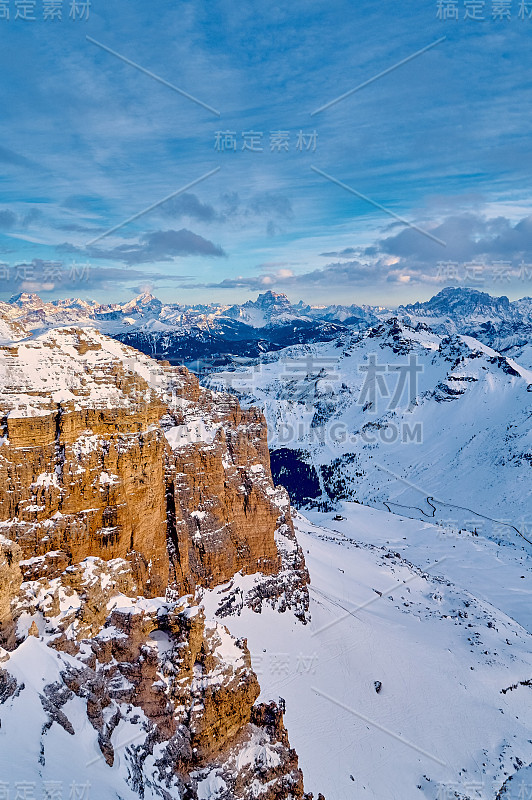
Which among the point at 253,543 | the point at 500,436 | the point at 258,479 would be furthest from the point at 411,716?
the point at 500,436

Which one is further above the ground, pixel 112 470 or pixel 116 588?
pixel 112 470

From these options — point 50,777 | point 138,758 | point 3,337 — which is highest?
point 3,337

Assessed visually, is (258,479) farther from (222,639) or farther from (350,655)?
(222,639)

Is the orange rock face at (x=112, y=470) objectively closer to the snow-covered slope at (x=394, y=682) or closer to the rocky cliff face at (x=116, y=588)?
the rocky cliff face at (x=116, y=588)

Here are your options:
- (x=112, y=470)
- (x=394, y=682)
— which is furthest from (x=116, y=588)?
(x=394, y=682)

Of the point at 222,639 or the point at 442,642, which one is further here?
the point at 442,642

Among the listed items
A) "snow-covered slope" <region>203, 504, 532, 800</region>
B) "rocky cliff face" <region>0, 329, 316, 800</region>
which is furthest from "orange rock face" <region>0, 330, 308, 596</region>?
"snow-covered slope" <region>203, 504, 532, 800</region>

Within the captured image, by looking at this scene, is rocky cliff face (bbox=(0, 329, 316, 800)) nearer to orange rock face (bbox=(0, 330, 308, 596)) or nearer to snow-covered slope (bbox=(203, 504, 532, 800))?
orange rock face (bbox=(0, 330, 308, 596))

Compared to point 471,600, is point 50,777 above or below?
above

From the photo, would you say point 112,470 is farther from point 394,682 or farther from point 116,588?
point 394,682
